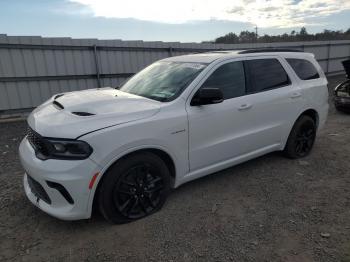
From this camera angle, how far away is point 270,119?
14.7 feet

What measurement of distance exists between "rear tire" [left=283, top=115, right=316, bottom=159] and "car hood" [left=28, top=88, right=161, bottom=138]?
262cm

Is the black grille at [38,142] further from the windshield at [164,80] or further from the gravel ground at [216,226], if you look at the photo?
the windshield at [164,80]

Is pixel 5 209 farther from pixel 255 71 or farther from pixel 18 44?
pixel 18 44

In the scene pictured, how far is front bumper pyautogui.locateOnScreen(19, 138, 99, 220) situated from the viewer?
9.30ft

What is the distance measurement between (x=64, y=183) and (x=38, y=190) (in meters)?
0.56

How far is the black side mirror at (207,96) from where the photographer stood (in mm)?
3490

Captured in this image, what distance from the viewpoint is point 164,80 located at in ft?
13.2

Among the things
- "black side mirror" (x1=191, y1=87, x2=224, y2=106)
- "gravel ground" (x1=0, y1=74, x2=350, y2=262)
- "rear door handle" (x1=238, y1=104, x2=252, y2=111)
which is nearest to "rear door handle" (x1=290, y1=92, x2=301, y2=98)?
"rear door handle" (x1=238, y1=104, x2=252, y2=111)

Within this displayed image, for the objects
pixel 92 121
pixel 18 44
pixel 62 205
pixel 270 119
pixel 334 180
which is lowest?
pixel 334 180

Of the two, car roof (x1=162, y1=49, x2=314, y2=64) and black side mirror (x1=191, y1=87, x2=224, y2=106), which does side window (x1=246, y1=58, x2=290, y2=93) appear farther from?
black side mirror (x1=191, y1=87, x2=224, y2=106)

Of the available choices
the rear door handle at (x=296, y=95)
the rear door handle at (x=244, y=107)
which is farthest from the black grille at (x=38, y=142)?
the rear door handle at (x=296, y=95)

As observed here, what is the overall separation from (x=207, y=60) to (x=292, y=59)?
178 centimetres

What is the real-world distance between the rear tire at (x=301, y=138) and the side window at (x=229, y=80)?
4.72 feet

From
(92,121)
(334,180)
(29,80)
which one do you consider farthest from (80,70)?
(334,180)
